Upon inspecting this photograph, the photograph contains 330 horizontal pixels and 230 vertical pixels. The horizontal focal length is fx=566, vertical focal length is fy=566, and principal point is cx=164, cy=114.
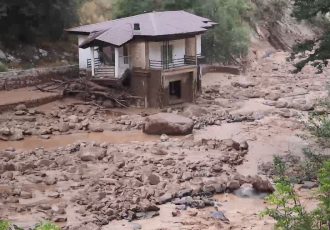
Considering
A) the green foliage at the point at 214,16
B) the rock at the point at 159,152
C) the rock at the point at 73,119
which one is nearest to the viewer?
the rock at the point at 159,152

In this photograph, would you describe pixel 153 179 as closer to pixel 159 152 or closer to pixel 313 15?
pixel 159 152

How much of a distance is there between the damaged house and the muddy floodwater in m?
5.65

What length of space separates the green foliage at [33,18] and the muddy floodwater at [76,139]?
11.7m

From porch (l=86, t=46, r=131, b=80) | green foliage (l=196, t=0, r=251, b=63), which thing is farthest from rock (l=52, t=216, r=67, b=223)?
green foliage (l=196, t=0, r=251, b=63)

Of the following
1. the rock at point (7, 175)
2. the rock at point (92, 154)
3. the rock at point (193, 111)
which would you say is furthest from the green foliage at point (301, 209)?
the rock at point (193, 111)

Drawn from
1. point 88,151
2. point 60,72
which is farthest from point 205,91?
point 88,151

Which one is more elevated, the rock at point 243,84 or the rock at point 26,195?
the rock at point 243,84

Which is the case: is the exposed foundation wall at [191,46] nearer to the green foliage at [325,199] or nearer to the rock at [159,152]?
the rock at [159,152]

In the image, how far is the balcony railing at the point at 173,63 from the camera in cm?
3674

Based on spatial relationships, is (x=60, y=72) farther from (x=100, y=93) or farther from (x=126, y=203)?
(x=126, y=203)

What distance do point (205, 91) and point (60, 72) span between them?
10593 mm

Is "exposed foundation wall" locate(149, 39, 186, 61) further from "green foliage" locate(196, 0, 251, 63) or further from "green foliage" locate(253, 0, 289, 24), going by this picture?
"green foliage" locate(253, 0, 289, 24)

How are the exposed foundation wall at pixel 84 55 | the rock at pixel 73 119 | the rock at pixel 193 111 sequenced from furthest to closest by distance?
the exposed foundation wall at pixel 84 55 → the rock at pixel 193 111 → the rock at pixel 73 119

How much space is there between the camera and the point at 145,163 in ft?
85.4
